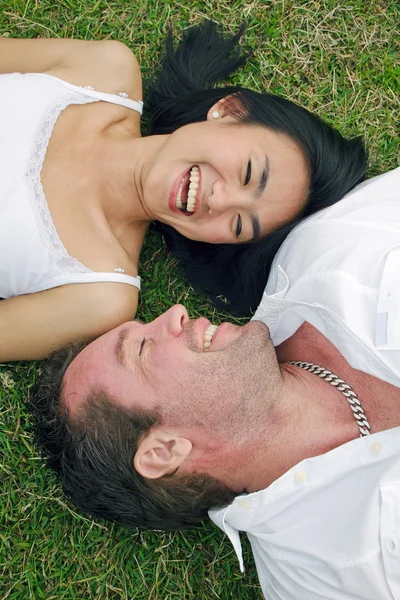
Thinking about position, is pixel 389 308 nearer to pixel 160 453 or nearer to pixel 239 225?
pixel 239 225

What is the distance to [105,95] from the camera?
9.67 feet

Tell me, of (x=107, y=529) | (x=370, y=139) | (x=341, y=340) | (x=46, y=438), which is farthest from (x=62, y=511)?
(x=370, y=139)

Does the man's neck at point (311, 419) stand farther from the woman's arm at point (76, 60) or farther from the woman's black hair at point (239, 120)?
the woman's arm at point (76, 60)

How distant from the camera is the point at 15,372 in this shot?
3135 millimetres

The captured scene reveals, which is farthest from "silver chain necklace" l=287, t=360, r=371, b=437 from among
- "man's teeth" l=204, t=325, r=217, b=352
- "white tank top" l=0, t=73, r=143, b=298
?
"white tank top" l=0, t=73, r=143, b=298

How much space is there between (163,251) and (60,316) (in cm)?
85

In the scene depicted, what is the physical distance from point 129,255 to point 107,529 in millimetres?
1504

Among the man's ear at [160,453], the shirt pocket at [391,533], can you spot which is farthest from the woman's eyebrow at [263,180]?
the shirt pocket at [391,533]

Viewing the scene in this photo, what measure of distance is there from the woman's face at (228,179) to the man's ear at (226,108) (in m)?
0.04

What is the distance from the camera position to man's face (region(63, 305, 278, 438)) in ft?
7.16

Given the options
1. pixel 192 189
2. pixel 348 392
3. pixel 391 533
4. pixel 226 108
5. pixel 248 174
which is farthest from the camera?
→ pixel 226 108

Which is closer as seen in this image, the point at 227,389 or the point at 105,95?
the point at 227,389

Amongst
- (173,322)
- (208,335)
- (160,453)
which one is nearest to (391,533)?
(160,453)

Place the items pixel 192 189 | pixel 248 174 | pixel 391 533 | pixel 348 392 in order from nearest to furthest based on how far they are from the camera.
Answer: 1. pixel 391 533
2. pixel 348 392
3. pixel 248 174
4. pixel 192 189
